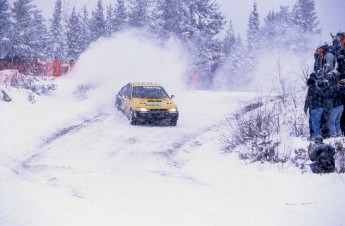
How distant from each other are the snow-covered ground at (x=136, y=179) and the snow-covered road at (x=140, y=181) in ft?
0.06

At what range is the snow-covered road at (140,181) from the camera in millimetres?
5848

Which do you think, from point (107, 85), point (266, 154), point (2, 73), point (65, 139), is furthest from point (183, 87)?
point (266, 154)

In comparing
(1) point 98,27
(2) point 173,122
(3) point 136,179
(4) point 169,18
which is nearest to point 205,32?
(4) point 169,18

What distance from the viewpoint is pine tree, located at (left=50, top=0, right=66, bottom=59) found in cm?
6147

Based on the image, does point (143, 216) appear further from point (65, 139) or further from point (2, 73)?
point (2, 73)

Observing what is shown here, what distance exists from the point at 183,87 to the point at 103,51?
7.38 meters

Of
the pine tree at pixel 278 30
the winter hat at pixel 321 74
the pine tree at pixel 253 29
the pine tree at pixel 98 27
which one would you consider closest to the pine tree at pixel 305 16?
the pine tree at pixel 278 30

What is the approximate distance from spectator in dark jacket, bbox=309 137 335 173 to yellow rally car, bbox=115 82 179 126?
7.47 metres

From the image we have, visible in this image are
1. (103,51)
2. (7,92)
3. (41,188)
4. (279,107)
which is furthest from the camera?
(103,51)

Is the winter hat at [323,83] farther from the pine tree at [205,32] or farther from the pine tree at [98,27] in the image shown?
the pine tree at [98,27]

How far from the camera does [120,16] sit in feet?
183

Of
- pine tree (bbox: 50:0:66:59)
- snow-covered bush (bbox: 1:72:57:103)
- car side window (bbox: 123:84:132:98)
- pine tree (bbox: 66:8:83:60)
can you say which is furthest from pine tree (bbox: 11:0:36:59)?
car side window (bbox: 123:84:132:98)

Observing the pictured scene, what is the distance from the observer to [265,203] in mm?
6949

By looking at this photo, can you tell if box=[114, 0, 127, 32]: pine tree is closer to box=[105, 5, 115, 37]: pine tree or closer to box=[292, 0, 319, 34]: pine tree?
box=[105, 5, 115, 37]: pine tree
